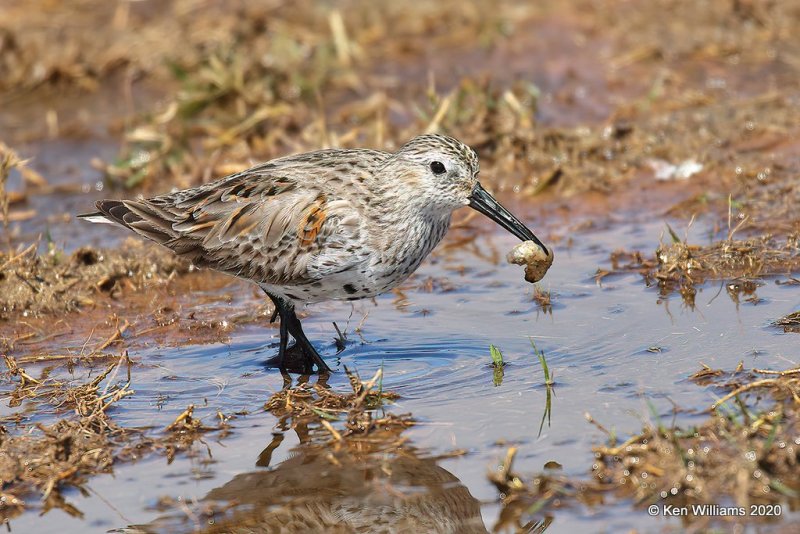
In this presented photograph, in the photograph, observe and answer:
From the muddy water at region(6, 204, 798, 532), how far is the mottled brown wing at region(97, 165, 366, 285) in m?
0.74

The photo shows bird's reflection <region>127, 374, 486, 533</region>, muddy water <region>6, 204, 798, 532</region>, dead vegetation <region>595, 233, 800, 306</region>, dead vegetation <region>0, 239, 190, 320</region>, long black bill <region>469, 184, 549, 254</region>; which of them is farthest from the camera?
dead vegetation <region>0, 239, 190, 320</region>

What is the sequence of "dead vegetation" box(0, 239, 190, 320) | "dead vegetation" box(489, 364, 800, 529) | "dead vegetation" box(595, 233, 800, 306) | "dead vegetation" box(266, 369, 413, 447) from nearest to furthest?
"dead vegetation" box(489, 364, 800, 529)
"dead vegetation" box(266, 369, 413, 447)
"dead vegetation" box(595, 233, 800, 306)
"dead vegetation" box(0, 239, 190, 320)

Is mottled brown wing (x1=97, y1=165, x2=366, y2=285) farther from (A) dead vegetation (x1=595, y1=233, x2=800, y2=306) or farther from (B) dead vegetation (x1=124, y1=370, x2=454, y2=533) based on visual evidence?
(A) dead vegetation (x1=595, y1=233, x2=800, y2=306)

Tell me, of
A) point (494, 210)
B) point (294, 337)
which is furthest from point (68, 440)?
point (494, 210)

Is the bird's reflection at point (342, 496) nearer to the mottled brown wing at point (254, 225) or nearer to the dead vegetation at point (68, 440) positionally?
the dead vegetation at point (68, 440)

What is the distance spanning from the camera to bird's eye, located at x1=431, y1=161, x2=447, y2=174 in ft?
26.8

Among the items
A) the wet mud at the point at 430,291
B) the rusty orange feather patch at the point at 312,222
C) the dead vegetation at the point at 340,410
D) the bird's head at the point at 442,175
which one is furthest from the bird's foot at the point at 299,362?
the bird's head at the point at 442,175

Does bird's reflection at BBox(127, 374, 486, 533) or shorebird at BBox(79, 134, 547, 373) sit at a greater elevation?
shorebird at BBox(79, 134, 547, 373)

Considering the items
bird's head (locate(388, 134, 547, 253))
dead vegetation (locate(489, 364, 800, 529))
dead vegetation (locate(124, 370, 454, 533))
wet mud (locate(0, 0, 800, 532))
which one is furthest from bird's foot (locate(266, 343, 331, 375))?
dead vegetation (locate(489, 364, 800, 529))

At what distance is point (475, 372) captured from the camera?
313 inches

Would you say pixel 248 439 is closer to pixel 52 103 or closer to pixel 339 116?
pixel 339 116

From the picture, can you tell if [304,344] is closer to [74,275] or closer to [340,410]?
[340,410]

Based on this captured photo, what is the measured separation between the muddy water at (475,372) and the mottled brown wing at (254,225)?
74 cm

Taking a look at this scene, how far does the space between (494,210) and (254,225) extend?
1.71m
